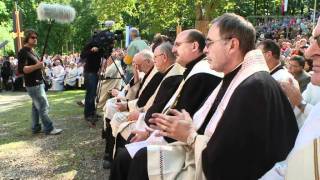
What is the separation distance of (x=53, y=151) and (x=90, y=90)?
231cm

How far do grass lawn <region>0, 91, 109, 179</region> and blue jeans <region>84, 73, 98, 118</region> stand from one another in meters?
0.36

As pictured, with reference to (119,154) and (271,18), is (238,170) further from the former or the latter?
(271,18)

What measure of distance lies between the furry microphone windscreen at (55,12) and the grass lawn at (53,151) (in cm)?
219

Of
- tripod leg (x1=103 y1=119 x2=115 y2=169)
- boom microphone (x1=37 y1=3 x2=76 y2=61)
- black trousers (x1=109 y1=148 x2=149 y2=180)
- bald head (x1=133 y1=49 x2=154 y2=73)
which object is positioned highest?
boom microphone (x1=37 y1=3 x2=76 y2=61)

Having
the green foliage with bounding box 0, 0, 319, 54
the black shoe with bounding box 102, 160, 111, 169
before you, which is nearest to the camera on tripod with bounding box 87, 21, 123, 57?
the black shoe with bounding box 102, 160, 111, 169

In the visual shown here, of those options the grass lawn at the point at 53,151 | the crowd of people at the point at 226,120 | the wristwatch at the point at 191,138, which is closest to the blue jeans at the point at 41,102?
the grass lawn at the point at 53,151

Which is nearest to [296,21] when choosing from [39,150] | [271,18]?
[271,18]

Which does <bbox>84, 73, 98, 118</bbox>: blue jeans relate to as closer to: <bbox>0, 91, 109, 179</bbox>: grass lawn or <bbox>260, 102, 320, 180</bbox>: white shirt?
<bbox>0, 91, 109, 179</bbox>: grass lawn

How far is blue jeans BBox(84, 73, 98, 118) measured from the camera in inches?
356

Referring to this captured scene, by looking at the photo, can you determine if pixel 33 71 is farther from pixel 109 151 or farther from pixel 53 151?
pixel 109 151

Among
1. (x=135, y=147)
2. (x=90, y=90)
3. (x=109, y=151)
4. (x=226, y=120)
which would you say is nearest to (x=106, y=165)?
(x=109, y=151)

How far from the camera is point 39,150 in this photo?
709 centimetres

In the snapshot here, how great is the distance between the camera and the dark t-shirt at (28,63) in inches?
307

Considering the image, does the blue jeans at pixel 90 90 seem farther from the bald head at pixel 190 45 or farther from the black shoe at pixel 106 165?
the bald head at pixel 190 45
